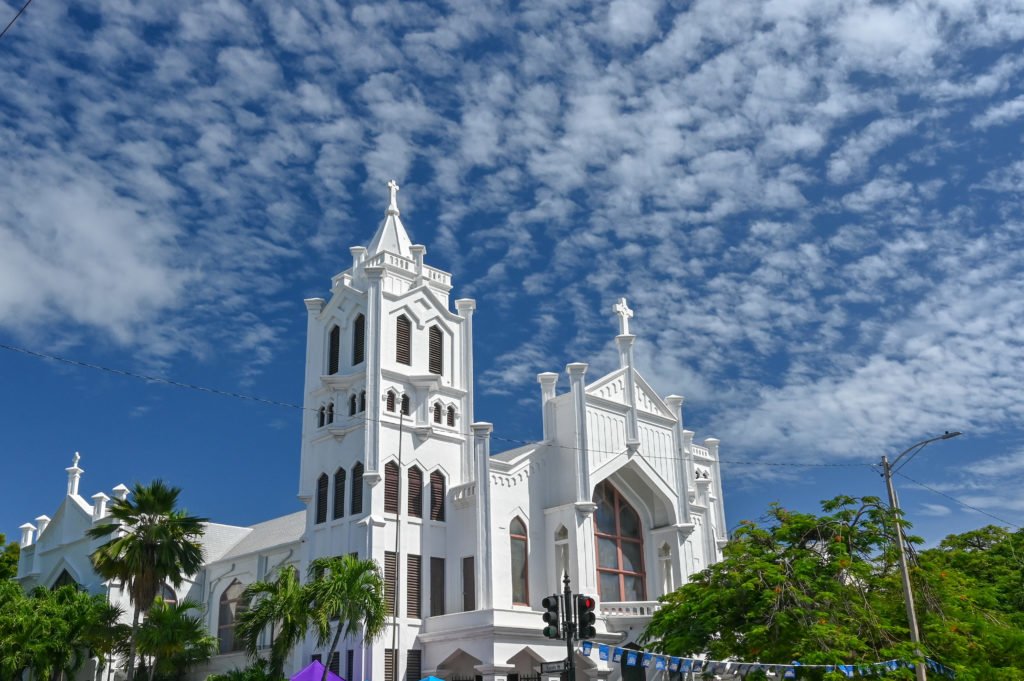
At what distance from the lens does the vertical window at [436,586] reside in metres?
38.7

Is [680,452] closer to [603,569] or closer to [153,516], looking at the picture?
[603,569]

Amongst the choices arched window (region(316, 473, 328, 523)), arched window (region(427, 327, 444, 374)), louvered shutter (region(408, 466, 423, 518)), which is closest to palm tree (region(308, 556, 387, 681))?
louvered shutter (region(408, 466, 423, 518))

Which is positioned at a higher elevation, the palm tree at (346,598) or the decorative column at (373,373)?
the decorative column at (373,373)

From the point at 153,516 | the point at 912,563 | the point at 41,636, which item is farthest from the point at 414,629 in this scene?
the point at 912,563

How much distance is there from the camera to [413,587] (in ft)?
126

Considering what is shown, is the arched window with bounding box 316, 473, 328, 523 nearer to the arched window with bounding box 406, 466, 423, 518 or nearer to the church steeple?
the arched window with bounding box 406, 466, 423, 518

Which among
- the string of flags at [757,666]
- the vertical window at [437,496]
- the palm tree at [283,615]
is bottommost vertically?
the string of flags at [757,666]

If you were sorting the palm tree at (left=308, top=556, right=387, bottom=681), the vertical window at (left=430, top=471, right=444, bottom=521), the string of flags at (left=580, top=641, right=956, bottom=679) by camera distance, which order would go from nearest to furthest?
the string of flags at (left=580, top=641, right=956, bottom=679)
the palm tree at (left=308, top=556, right=387, bottom=681)
the vertical window at (left=430, top=471, right=444, bottom=521)

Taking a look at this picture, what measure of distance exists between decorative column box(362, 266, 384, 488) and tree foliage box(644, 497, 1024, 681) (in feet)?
43.0

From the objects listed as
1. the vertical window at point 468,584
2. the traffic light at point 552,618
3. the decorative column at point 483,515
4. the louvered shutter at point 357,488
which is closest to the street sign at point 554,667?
the traffic light at point 552,618

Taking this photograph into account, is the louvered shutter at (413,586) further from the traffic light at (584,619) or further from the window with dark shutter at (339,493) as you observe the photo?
the traffic light at (584,619)

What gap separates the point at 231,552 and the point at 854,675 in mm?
36382

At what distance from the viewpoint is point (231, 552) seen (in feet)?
174

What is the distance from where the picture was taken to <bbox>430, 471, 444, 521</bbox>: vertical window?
1591 inches
